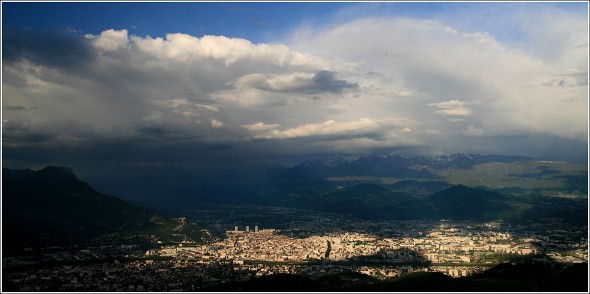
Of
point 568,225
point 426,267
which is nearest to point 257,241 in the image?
point 426,267

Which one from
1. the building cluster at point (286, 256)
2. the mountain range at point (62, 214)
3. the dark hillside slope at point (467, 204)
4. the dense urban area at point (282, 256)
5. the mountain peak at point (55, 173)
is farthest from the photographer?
the dark hillside slope at point (467, 204)

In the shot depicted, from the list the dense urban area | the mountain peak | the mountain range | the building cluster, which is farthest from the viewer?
the mountain peak

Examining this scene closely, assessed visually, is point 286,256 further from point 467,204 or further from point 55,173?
point 467,204

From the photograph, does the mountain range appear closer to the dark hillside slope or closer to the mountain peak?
the mountain peak

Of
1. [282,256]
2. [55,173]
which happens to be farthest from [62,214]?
[282,256]

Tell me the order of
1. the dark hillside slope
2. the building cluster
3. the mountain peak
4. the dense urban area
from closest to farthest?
1. the building cluster
2. the dense urban area
3. the mountain peak
4. the dark hillside slope

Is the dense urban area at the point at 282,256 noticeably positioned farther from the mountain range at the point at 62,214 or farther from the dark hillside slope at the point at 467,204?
the dark hillside slope at the point at 467,204

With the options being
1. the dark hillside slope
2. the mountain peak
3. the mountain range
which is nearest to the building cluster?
the mountain range

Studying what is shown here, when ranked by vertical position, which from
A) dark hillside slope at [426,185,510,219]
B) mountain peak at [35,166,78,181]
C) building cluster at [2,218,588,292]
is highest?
mountain peak at [35,166,78,181]

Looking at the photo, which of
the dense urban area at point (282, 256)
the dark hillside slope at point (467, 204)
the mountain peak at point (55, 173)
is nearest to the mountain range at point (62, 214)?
the mountain peak at point (55, 173)

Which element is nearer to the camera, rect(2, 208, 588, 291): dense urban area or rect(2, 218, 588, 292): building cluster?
rect(2, 218, 588, 292): building cluster
